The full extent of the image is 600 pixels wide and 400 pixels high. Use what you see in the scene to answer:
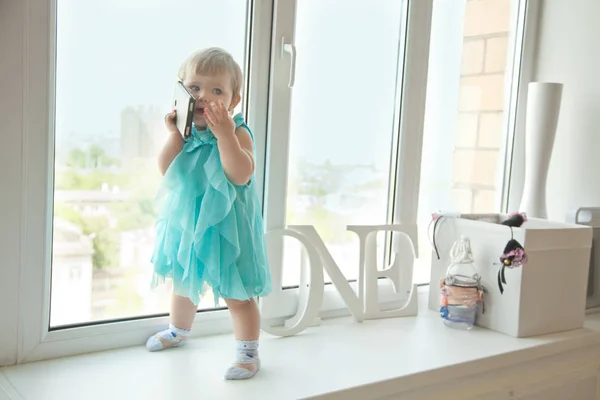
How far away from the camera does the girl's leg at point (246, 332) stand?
1048 millimetres

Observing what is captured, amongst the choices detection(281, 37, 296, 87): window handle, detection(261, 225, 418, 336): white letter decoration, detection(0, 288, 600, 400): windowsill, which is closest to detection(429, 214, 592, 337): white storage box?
detection(0, 288, 600, 400): windowsill

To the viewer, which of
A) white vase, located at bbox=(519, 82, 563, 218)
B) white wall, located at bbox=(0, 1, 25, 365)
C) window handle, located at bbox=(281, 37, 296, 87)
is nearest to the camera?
white wall, located at bbox=(0, 1, 25, 365)

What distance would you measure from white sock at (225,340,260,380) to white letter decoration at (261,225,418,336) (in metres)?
0.17

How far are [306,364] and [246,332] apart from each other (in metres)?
0.13

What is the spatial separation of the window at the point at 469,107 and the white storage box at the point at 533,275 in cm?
21

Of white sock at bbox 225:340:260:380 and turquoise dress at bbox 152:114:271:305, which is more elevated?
turquoise dress at bbox 152:114:271:305

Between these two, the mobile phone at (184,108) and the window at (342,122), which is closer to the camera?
the mobile phone at (184,108)

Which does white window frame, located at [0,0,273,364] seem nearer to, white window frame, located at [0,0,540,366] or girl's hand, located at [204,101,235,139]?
white window frame, located at [0,0,540,366]

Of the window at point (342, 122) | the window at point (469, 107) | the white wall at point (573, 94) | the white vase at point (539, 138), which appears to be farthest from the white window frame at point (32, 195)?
the white wall at point (573, 94)

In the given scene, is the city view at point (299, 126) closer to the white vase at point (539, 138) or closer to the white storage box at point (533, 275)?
the white vase at point (539, 138)

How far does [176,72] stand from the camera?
116 centimetres

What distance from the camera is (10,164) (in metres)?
0.98

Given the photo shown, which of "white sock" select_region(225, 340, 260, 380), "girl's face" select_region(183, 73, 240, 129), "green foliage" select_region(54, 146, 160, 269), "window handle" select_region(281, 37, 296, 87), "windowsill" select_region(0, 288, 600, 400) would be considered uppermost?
"window handle" select_region(281, 37, 296, 87)

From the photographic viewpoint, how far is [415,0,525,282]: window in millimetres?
1618
